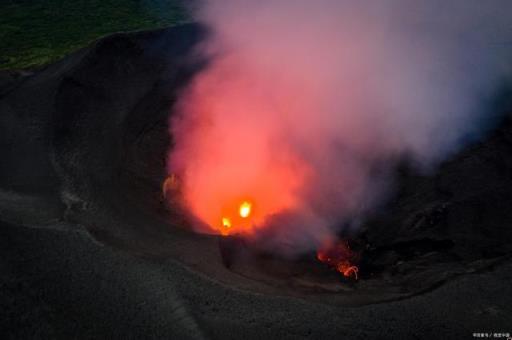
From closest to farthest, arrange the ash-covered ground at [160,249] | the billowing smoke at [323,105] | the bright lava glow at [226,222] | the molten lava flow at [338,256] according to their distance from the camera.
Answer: the ash-covered ground at [160,249] → the molten lava flow at [338,256] → the bright lava glow at [226,222] → the billowing smoke at [323,105]

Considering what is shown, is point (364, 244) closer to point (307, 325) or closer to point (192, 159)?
point (307, 325)

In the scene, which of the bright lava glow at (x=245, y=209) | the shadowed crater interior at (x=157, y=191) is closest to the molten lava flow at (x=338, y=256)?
the shadowed crater interior at (x=157, y=191)

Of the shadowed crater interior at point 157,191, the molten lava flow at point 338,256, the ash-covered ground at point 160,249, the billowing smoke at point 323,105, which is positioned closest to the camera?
the ash-covered ground at point 160,249

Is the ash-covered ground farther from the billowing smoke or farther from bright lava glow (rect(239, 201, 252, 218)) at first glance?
bright lava glow (rect(239, 201, 252, 218))

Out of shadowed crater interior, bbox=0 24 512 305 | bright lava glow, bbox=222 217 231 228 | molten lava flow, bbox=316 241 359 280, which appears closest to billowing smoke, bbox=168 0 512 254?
bright lava glow, bbox=222 217 231 228

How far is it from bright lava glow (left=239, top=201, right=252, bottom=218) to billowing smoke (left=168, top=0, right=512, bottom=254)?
0.12 m

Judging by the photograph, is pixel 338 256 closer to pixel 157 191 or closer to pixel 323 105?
pixel 157 191

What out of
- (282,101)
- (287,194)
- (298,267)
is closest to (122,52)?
(282,101)

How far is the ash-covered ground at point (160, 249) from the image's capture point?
141 inches

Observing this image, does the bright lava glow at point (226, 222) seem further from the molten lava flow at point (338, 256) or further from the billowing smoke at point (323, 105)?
the molten lava flow at point (338, 256)

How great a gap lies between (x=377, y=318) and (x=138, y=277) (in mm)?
2215

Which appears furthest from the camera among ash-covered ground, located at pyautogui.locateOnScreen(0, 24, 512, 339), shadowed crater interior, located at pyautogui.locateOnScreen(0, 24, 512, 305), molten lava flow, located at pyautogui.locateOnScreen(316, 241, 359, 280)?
molten lava flow, located at pyautogui.locateOnScreen(316, 241, 359, 280)

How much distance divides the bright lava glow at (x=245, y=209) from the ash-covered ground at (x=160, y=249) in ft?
4.87

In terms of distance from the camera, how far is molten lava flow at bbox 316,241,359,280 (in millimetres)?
5750
